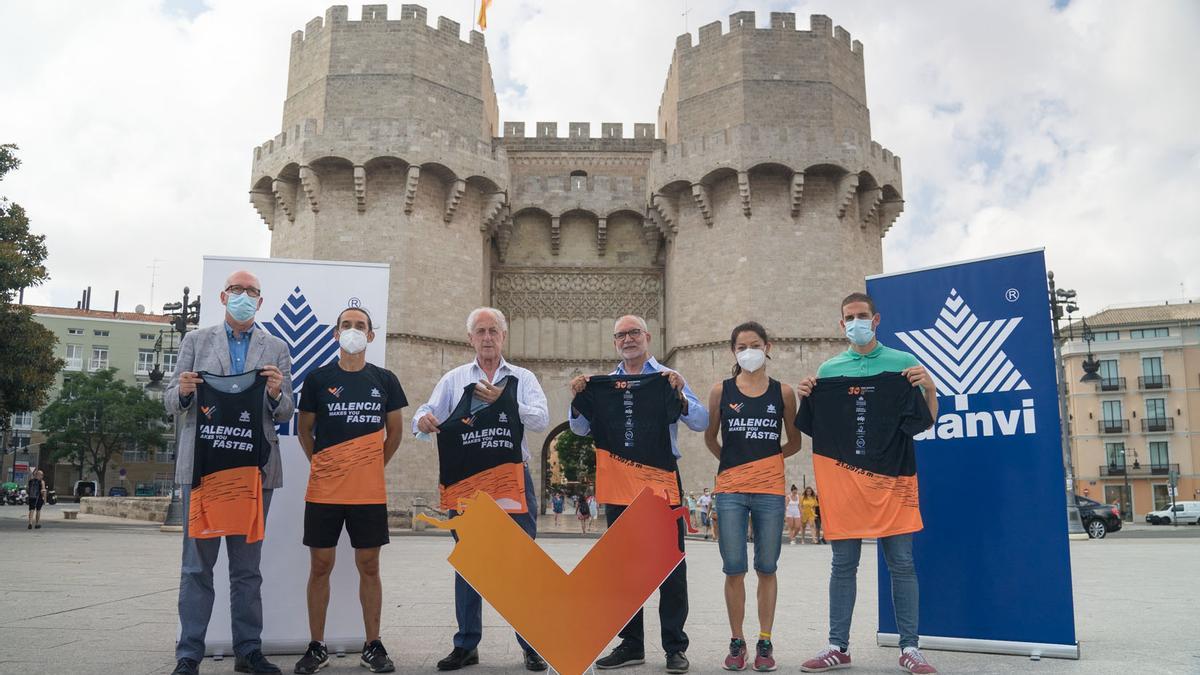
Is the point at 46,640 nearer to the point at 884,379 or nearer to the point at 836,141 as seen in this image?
the point at 884,379

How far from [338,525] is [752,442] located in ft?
7.25

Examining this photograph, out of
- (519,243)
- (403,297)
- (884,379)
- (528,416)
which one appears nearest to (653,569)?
(528,416)

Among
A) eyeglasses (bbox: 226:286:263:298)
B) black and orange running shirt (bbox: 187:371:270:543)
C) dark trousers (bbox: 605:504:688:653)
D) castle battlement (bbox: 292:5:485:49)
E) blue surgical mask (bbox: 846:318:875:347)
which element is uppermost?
castle battlement (bbox: 292:5:485:49)

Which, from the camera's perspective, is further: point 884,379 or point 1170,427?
point 1170,427

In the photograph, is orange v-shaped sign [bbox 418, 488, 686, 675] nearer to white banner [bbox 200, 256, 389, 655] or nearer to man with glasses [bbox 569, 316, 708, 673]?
man with glasses [bbox 569, 316, 708, 673]

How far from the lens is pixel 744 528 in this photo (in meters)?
4.45

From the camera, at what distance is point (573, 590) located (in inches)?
126

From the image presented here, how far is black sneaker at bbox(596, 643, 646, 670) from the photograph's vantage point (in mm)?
4254

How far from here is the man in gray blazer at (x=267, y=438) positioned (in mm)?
4039

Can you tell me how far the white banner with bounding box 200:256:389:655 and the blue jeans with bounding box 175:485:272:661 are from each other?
40cm

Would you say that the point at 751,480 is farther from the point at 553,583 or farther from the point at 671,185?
the point at 671,185

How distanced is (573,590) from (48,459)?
166ft

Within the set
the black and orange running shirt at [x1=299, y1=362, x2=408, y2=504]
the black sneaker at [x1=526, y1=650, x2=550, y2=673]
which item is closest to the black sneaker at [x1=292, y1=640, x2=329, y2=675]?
the black and orange running shirt at [x1=299, y1=362, x2=408, y2=504]

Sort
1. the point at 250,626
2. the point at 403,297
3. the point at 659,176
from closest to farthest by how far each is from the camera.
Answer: the point at 250,626 → the point at 403,297 → the point at 659,176
